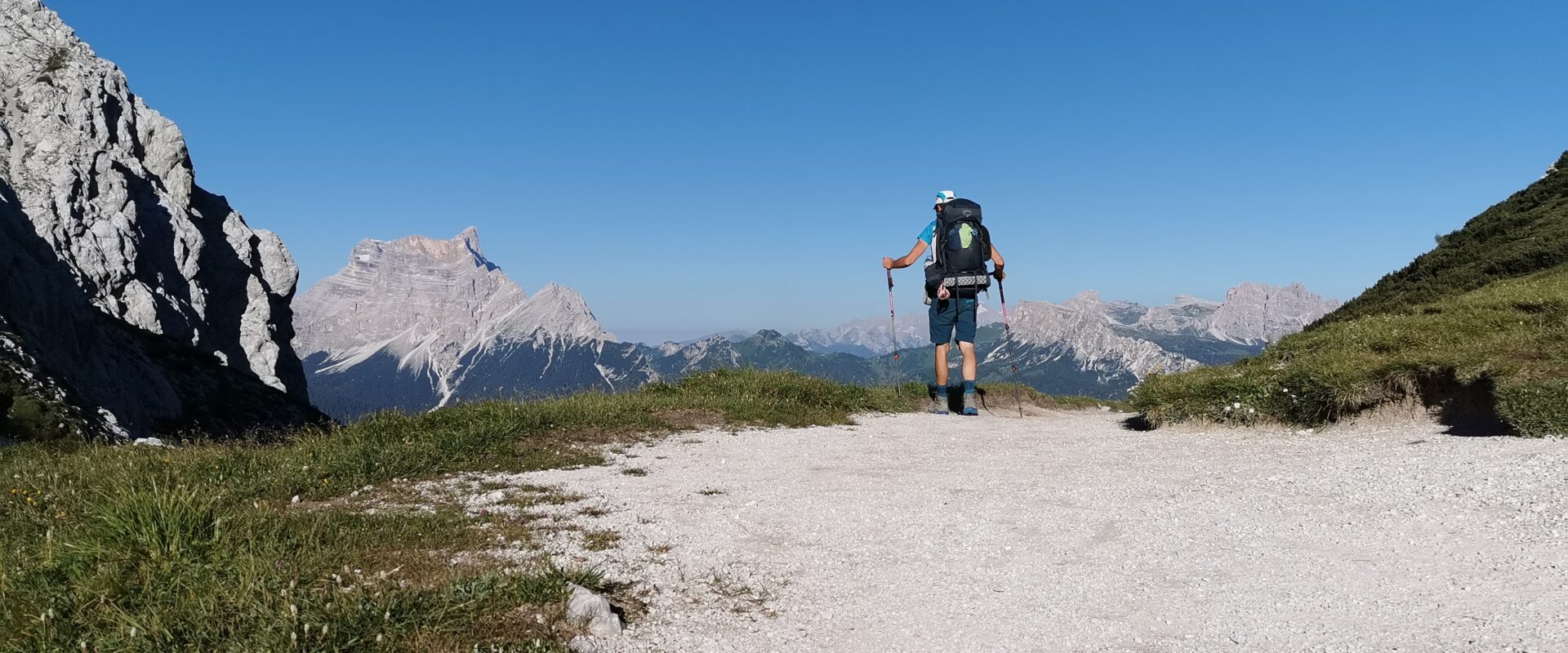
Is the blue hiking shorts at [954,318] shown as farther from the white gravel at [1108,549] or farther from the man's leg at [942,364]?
the white gravel at [1108,549]

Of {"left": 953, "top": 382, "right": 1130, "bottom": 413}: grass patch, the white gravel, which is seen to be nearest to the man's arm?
{"left": 953, "top": 382, "right": 1130, "bottom": 413}: grass patch

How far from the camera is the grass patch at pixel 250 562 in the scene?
13.0ft

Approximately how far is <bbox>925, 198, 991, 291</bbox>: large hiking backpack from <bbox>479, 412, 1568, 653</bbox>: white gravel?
19.8 feet

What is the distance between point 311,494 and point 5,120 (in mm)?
202102

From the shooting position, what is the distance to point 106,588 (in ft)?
14.3

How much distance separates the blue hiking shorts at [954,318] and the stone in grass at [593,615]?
36.6 feet

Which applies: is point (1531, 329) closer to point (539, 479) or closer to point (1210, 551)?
point (1210, 551)

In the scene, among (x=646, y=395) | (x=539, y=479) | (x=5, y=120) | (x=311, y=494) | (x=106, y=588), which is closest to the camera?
(x=106, y=588)

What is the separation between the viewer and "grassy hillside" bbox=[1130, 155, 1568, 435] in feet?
28.9

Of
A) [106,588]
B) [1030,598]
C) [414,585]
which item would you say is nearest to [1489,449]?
[1030,598]

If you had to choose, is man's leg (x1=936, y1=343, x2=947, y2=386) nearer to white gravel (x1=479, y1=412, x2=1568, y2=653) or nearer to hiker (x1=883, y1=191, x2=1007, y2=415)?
hiker (x1=883, y1=191, x2=1007, y2=415)

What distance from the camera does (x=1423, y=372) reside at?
10.4 metres

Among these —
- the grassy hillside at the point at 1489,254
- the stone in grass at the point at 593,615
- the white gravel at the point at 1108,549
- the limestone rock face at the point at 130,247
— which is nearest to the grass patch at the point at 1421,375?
the white gravel at the point at 1108,549

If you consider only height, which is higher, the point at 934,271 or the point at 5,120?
the point at 5,120
